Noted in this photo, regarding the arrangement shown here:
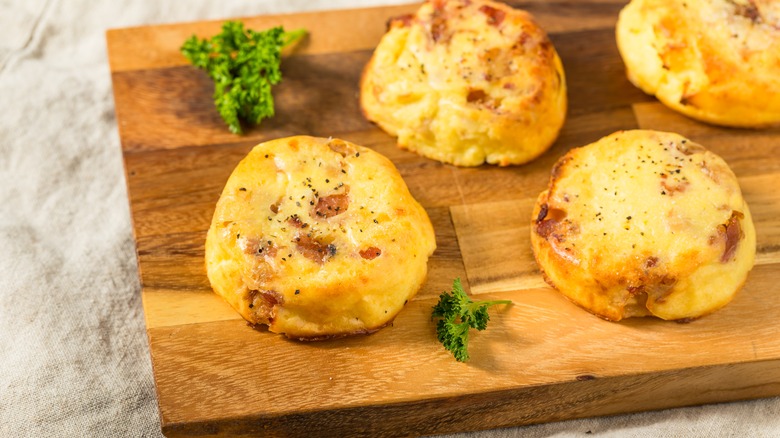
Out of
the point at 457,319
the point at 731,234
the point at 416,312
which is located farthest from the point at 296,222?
the point at 731,234

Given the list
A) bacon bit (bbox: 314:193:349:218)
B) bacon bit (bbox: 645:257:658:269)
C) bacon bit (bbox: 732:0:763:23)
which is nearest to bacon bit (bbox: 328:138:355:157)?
bacon bit (bbox: 314:193:349:218)

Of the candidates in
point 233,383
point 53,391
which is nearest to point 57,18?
point 53,391

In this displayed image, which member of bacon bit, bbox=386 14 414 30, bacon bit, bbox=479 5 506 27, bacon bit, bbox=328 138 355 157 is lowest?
bacon bit, bbox=328 138 355 157

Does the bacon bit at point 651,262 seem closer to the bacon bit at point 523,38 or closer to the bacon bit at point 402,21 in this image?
the bacon bit at point 523,38

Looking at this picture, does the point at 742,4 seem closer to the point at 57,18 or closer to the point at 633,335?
the point at 633,335

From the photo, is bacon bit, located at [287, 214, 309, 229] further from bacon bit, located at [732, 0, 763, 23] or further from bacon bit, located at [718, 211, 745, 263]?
bacon bit, located at [732, 0, 763, 23]

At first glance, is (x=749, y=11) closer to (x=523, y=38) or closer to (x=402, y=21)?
(x=523, y=38)

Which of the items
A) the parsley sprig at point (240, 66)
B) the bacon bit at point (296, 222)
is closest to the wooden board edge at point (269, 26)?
the parsley sprig at point (240, 66)
